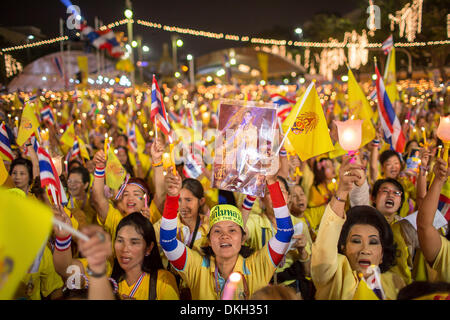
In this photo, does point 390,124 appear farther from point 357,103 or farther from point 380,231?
point 380,231

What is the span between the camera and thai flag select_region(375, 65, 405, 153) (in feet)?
19.1

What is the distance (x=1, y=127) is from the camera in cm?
534

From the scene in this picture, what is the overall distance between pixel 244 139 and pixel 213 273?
3.57 ft

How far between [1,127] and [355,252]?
15.3 ft

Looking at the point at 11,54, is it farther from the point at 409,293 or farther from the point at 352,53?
the point at 352,53

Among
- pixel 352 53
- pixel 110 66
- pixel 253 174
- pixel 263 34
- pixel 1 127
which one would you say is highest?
pixel 263 34

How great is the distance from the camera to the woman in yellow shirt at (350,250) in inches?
106

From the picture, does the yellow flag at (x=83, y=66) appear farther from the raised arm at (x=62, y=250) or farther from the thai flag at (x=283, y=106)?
the raised arm at (x=62, y=250)

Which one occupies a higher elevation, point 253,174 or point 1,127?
point 1,127

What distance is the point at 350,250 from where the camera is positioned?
3.08 m

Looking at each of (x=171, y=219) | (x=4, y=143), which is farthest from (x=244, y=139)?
(x=4, y=143)

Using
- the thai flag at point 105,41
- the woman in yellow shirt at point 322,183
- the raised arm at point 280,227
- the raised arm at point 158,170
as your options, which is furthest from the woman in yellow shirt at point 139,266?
the thai flag at point 105,41

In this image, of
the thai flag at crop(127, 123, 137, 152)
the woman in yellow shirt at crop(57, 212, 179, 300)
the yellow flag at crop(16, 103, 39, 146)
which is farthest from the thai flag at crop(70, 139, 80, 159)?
the woman in yellow shirt at crop(57, 212, 179, 300)
